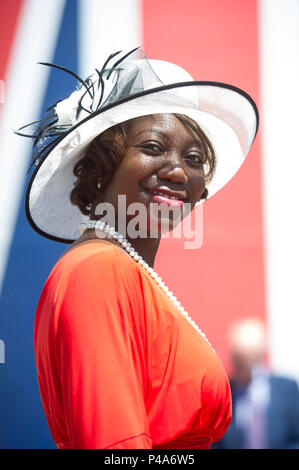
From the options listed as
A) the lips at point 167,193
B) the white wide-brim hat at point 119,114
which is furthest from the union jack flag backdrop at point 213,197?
the lips at point 167,193

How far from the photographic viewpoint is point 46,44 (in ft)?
6.61

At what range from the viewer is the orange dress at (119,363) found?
0.82m

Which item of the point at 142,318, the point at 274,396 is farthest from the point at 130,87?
the point at 274,396

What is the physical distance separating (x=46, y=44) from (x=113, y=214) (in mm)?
1150

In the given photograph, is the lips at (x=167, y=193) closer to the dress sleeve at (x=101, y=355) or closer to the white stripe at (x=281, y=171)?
the dress sleeve at (x=101, y=355)

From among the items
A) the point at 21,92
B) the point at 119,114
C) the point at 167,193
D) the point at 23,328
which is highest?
the point at 21,92

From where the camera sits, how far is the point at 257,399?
192 cm

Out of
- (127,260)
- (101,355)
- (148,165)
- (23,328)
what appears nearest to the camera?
(101,355)

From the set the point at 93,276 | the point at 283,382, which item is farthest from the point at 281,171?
the point at 93,276

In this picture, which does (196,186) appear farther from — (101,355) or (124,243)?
(101,355)

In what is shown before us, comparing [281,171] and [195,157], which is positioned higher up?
[281,171]

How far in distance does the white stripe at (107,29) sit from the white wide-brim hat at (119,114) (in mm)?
804

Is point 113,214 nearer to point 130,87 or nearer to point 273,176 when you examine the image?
→ point 130,87

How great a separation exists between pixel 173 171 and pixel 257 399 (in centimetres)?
113
